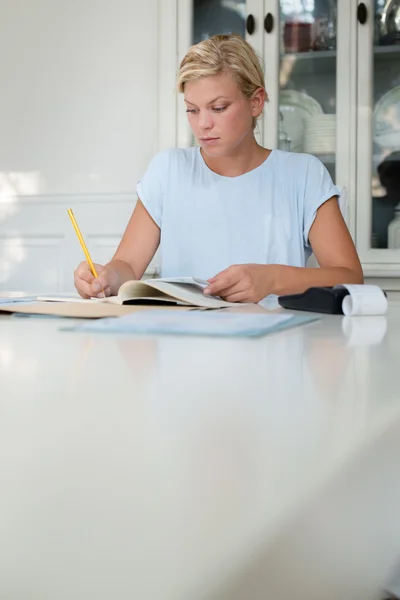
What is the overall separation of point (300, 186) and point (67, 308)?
1.05m

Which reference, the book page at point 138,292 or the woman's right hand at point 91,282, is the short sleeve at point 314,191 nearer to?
the woman's right hand at point 91,282

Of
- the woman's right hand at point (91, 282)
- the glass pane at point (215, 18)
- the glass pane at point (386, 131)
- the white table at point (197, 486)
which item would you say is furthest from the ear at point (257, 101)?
the white table at point (197, 486)

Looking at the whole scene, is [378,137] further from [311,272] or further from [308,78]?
[311,272]

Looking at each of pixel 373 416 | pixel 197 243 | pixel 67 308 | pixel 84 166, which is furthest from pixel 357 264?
pixel 84 166

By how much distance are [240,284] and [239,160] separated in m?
0.70

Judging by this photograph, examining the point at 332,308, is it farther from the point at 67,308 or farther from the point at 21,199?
the point at 21,199

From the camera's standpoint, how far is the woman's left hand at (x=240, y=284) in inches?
45.2

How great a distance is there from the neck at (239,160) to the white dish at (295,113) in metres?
0.86

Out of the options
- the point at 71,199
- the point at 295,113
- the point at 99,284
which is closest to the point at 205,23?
the point at 295,113

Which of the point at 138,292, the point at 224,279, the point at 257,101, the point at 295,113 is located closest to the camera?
the point at 138,292

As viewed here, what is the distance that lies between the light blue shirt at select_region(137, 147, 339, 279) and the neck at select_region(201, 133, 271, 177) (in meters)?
0.02

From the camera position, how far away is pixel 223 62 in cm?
165

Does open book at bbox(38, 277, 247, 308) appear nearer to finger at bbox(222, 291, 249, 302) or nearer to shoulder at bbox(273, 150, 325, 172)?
finger at bbox(222, 291, 249, 302)

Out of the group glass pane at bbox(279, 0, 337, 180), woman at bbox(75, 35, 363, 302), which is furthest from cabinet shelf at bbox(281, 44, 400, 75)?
woman at bbox(75, 35, 363, 302)
